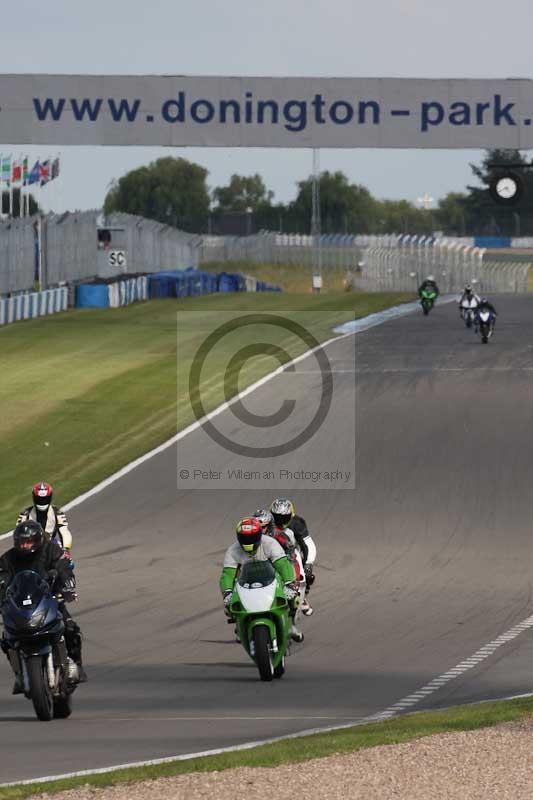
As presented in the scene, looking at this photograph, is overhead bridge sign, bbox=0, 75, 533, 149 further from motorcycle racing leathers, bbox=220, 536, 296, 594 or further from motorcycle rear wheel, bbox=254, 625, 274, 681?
motorcycle rear wheel, bbox=254, 625, 274, 681

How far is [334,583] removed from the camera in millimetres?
21203

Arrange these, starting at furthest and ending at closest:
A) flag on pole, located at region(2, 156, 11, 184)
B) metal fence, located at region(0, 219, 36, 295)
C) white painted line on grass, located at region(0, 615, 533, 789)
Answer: flag on pole, located at region(2, 156, 11, 184) → metal fence, located at region(0, 219, 36, 295) → white painted line on grass, located at region(0, 615, 533, 789)

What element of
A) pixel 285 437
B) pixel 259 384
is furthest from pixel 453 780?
pixel 259 384

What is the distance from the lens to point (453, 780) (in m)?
10.3

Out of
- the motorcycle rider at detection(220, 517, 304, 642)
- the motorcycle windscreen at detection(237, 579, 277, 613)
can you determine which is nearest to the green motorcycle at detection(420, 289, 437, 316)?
the motorcycle rider at detection(220, 517, 304, 642)

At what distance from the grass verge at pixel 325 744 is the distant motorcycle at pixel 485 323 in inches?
1428

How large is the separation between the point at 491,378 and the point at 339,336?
9.75m

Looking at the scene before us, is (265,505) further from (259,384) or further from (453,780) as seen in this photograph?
(453,780)

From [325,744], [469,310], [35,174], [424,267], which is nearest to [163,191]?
[35,174]

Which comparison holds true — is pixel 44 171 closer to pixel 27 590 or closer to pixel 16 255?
pixel 16 255

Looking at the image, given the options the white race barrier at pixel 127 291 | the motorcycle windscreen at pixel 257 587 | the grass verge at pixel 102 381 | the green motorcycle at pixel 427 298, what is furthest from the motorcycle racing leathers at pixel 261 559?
the white race barrier at pixel 127 291

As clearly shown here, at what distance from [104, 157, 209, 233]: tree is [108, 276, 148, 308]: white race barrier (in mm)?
113573

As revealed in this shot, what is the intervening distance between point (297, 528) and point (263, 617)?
271 centimetres

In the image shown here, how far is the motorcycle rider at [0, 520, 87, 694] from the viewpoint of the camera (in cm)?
1348
